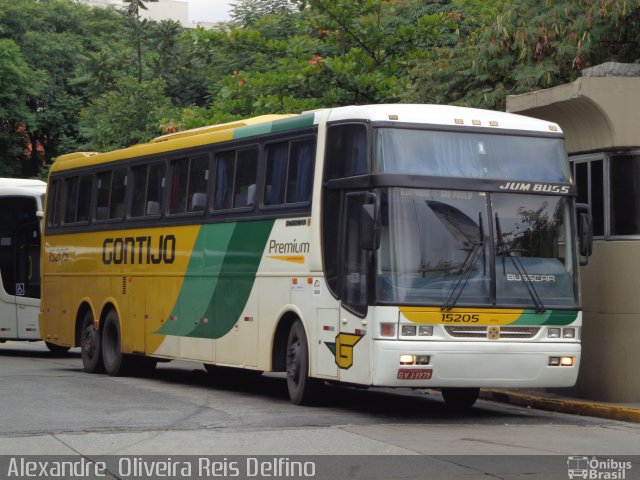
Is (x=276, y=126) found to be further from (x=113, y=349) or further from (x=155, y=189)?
(x=113, y=349)

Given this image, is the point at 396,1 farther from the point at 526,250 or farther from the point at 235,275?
the point at 526,250

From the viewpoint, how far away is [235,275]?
1627cm

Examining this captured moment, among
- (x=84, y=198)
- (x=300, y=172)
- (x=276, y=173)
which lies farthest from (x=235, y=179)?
(x=84, y=198)

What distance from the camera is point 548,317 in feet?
44.2

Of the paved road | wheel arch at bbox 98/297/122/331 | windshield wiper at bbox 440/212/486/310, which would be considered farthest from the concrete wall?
wheel arch at bbox 98/297/122/331

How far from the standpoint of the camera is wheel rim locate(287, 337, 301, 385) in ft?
47.8

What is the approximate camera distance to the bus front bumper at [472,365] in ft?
42.1

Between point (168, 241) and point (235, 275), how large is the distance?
2.21 meters

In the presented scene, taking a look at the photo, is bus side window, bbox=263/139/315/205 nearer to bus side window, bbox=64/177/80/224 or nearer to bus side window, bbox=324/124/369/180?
bus side window, bbox=324/124/369/180

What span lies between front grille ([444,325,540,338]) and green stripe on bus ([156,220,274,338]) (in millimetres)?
3202

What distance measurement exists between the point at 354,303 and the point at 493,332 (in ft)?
4.99

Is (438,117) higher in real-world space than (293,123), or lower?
lower

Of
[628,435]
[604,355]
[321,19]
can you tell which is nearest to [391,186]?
[628,435]

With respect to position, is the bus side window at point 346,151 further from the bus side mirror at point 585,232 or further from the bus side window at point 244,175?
the bus side mirror at point 585,232
